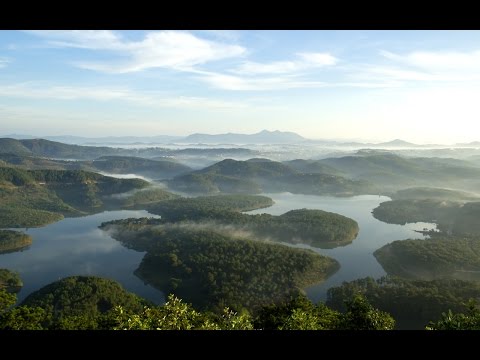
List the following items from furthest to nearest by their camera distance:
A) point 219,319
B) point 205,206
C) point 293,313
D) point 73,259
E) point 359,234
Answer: point 205,206 → point 359,234 → point 73,259 → point 219,319 → point 293,313

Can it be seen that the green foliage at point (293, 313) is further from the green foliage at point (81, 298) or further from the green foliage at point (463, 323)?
the green foliage at point (81, 298)

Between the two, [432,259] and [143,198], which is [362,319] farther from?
[143,198]

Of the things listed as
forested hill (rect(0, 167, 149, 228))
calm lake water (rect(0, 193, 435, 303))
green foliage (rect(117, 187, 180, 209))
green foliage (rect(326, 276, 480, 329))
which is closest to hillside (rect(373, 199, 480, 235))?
calm lake water (rect(0, 193, 435, 303))

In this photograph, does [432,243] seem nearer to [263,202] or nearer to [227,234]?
[227,234]

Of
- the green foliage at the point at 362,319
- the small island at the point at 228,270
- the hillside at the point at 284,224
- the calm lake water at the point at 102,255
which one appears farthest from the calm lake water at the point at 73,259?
the green foliage at the point at 362,319

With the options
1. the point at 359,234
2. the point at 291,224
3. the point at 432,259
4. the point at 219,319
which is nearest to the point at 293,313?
the point at 219,319
